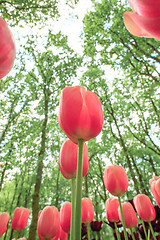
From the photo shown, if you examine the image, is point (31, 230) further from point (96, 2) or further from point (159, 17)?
point (96, 2)

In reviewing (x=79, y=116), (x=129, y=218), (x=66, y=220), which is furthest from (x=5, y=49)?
(x=129, y=218)

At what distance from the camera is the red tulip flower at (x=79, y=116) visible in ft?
1.88

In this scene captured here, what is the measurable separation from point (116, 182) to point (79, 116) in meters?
0.76

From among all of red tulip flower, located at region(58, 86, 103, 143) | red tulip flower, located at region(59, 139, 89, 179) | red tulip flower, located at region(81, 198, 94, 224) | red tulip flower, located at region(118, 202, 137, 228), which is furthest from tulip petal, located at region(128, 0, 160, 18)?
red tulip flower, located at region(118, 202, 137, 228)

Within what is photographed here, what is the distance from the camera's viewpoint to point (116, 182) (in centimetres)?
118

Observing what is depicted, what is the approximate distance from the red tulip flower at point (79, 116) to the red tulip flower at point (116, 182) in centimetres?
70

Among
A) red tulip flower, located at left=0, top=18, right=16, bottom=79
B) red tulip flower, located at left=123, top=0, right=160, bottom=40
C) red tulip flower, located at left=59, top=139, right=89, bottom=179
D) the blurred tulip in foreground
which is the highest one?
red tulip flower, located at left=0, top=18, right=16, bottom=79

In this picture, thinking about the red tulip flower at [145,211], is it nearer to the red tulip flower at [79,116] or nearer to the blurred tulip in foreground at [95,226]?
the blurred tulip in foreground at [95,226]

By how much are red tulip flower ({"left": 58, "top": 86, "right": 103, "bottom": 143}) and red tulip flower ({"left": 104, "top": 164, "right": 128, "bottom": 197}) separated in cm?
70

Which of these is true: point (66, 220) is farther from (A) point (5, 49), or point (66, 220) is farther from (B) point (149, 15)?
(B) point (149, 15)

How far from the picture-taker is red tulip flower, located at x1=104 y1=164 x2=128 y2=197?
1163 millimetres

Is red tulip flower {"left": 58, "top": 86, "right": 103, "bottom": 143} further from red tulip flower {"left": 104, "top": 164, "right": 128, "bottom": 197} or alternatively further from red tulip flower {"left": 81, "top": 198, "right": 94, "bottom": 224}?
red tulip flower {"left": 81, "top": 198, "right": 94, "bottom": 224}

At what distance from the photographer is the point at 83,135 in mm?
570

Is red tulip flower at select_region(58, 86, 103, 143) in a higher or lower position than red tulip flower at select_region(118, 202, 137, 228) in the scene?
higher
